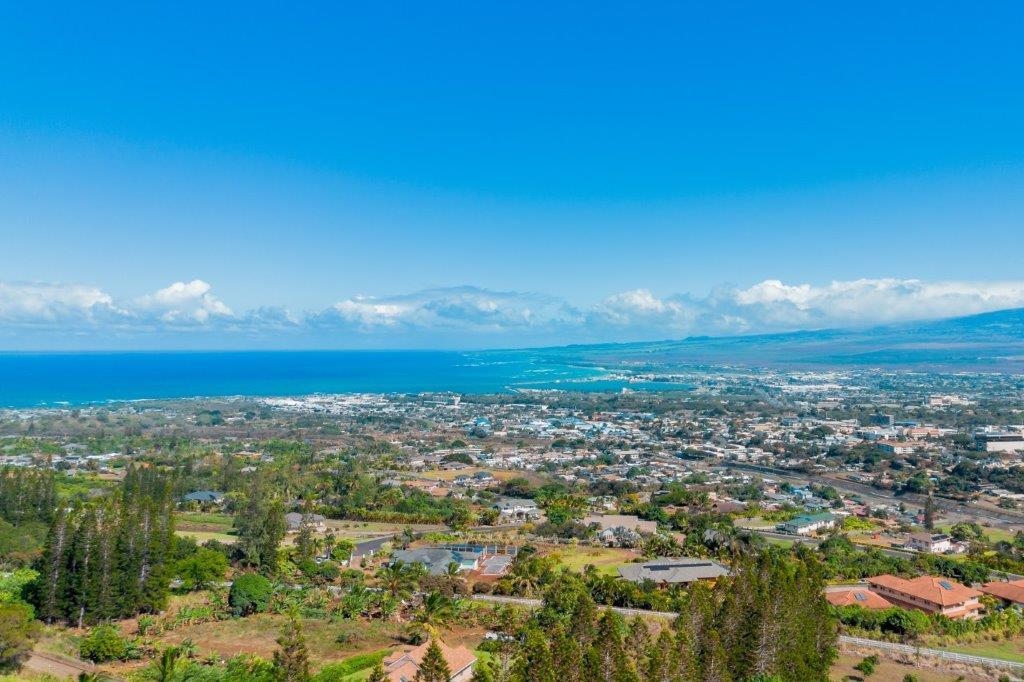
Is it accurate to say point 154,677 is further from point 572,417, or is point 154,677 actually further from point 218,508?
point 572,417

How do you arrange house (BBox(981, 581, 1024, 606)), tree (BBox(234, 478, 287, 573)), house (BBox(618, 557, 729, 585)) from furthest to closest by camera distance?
tree (BBox(234, 478, 287, 573)), house (BBox(618, 557, 729, 585)), house (BBox(981, 581, 1024, 606))

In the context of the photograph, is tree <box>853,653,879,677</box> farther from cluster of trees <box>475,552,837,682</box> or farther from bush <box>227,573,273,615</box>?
bush <box>227,573,273,615</box>

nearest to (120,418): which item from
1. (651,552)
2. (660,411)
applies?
(660,411)

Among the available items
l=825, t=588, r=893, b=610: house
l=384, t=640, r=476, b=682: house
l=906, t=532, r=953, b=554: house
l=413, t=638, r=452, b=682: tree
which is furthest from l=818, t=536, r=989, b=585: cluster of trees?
l=413, t=638, r=452, b=682: tree

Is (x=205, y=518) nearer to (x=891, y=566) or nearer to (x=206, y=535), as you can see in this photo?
(x=206, y=535)

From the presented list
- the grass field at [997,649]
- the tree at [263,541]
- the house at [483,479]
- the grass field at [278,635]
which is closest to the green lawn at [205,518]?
the tree at [263,541]

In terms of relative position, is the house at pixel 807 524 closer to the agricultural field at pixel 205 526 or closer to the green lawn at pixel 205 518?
the agricultural field at pixel 205 526

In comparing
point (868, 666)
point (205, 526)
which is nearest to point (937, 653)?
point (868, 666)
